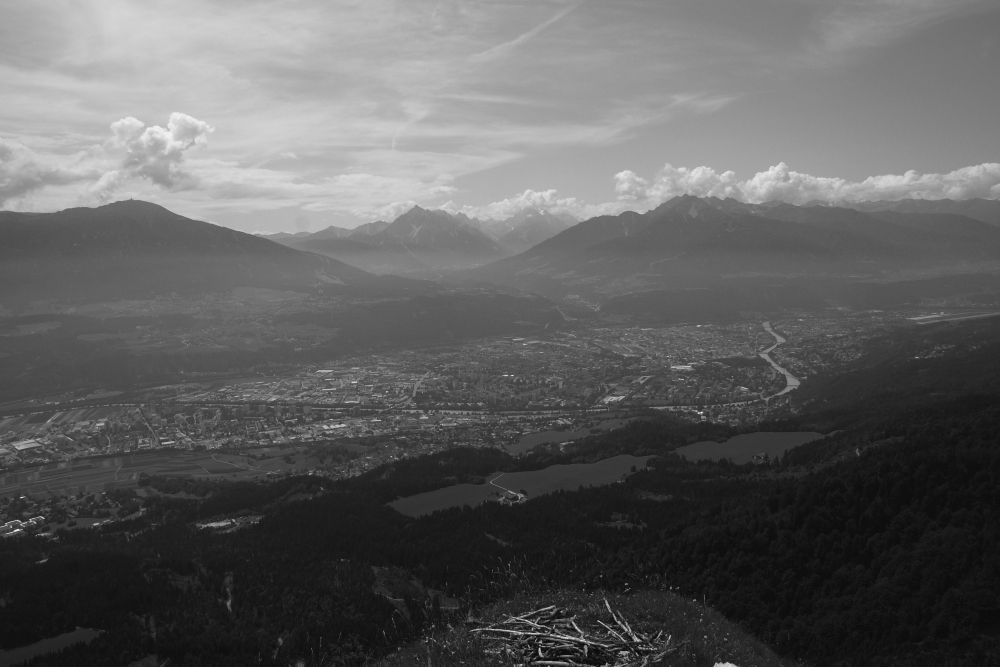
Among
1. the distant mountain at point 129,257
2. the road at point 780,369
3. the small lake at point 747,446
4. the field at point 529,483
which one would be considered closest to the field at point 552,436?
the field at point 529,483

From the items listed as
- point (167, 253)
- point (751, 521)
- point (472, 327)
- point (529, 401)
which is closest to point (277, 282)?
point (167, 253)

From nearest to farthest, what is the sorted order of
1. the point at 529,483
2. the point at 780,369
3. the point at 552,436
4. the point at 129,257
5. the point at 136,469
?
1. the point at 529,483
2. the point at 136,469
3. the point at 552,436
4. the point at 780,369
5. the point at 129,257

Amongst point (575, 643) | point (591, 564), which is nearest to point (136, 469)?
point (591, 564)

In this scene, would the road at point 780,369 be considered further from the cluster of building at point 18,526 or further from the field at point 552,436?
the cluster of building at point 18,526

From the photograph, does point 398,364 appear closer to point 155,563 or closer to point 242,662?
point 155,563

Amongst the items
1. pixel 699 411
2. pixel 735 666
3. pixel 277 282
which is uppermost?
pixel 277 282

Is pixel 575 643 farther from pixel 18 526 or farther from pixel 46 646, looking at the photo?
pixel 18 526
